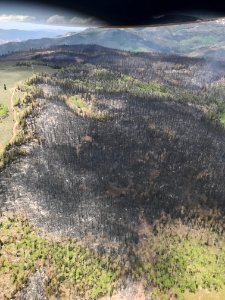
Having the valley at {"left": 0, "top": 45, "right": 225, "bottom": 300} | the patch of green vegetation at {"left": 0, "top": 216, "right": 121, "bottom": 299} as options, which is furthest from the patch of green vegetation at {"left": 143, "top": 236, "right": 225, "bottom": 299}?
the patch of green vegetation at {"left": 0, "top": 216, "right": 121, "bottom": 299}

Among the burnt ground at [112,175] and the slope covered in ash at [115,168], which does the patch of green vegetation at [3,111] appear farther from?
the burnt ground at [112,175]

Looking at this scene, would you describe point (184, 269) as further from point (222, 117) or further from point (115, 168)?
point (222, 117)

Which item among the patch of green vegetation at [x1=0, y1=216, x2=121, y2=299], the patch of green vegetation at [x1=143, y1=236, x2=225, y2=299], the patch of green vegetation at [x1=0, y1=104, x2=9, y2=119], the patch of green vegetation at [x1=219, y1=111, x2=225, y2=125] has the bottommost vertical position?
the patch of green vegetation at [x1=143, y1=236, x2=225, y2=299]

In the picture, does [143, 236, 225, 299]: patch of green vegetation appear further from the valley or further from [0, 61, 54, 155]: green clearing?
[0, 61, 54, 155]: green clearing

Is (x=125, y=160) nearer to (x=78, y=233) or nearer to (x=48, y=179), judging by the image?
(x=48, y=179)

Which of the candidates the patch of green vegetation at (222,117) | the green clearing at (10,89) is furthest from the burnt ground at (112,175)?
the patch of green vegetation at (222,117)
